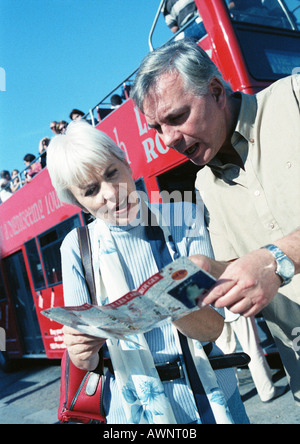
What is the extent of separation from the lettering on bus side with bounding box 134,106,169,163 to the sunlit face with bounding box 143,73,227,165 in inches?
121

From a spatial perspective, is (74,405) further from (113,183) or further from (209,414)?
(113,183)

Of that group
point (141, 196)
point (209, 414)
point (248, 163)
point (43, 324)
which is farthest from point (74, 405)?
point (43, 324)

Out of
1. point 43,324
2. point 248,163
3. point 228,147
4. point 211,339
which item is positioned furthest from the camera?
point 43,324

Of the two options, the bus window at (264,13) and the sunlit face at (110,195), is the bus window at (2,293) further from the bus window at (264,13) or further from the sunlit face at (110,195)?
the sunlit face at (110,195)

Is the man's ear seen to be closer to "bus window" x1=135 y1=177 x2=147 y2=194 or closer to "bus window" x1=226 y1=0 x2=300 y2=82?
"bus window" x1=226 y1=0 x2=300 y2=82

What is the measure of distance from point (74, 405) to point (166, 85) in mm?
1292

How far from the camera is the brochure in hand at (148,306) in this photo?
3.67 feet

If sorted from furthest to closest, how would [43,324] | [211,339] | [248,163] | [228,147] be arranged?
[43,324] < [228,147] < [248,163] < [211,339]

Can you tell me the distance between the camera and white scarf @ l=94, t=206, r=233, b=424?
1.59m

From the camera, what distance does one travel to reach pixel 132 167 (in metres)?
5.48

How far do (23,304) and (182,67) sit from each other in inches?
320

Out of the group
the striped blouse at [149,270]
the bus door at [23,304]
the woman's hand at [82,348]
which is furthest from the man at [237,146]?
the bus door at [23,304]

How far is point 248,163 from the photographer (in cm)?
173

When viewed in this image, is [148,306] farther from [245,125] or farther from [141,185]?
[141,185]
